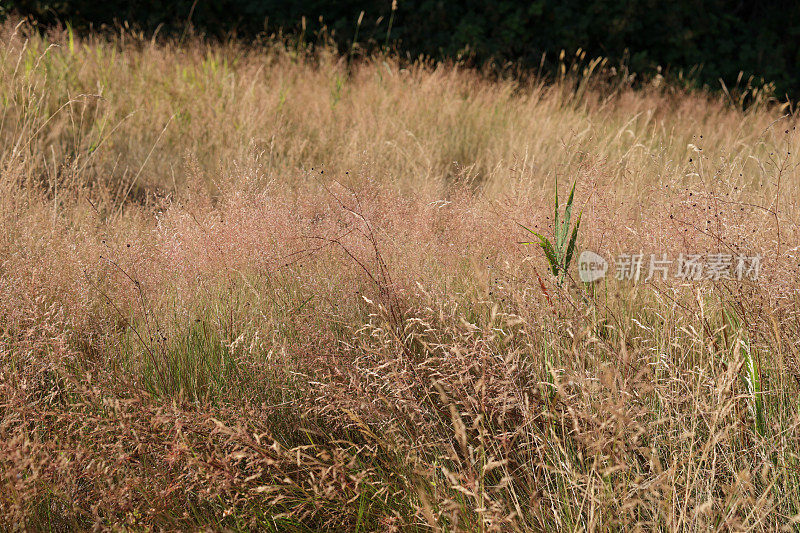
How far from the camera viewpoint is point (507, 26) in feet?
23.6

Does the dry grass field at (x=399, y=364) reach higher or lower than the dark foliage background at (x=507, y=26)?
lower

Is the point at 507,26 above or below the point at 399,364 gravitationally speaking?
above

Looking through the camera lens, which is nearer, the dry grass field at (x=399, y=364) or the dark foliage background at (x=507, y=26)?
the dry grass field at (x=399, y=364)

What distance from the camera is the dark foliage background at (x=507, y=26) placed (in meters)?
7.12

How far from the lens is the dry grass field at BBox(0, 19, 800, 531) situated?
4.25ft

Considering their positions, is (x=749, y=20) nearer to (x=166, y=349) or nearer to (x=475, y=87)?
(x=475, y=87)

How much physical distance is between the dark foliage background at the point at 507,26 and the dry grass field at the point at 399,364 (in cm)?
458

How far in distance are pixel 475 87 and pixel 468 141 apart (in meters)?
1.58

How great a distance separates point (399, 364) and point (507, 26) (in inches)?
257

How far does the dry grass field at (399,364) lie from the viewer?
1.30 meters

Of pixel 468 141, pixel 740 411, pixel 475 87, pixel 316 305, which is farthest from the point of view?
pixel 475 87

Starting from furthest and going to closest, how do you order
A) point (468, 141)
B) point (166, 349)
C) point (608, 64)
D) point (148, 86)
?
point (608, 64) → point (148, 86) → point (468, 141) → point (166, 349)

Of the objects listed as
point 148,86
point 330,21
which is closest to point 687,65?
point 330,21

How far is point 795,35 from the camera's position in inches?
315
